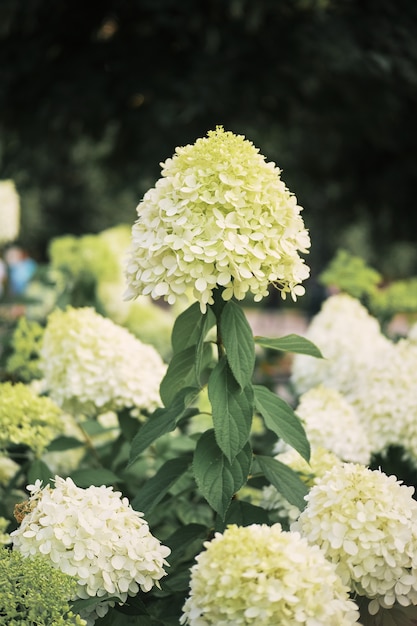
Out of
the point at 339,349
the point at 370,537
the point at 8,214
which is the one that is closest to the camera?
the point at 370,537

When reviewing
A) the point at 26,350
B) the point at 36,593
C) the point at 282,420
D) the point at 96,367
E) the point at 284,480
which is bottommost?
the point at 36,593

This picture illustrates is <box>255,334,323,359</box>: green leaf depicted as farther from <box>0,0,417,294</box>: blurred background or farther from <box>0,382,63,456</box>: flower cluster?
<box>0,0,417,294</box>: blurred background

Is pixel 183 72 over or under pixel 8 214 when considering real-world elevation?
over

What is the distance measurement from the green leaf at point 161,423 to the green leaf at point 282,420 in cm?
15

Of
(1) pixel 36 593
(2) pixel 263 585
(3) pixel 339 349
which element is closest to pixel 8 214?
(3) pixel 339 349

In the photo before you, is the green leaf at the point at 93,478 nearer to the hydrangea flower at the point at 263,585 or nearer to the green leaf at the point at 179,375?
the green leaf at the point at 179,375

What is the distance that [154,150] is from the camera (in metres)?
7.46

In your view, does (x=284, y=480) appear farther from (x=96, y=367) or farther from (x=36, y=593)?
(x=96, y=367)

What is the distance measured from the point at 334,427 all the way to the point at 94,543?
40.3 inches

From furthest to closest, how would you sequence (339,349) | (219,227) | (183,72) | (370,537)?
(183,72) < (339,349) < (219,227) < (370,537)

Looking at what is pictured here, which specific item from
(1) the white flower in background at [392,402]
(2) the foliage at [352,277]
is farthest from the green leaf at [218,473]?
(2) the foliage at [352,277]

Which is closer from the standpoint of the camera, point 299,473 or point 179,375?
point 179,375

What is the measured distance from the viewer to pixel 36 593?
1503mm

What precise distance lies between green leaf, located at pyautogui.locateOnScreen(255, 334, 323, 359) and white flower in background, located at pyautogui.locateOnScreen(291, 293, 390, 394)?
0.94 m
